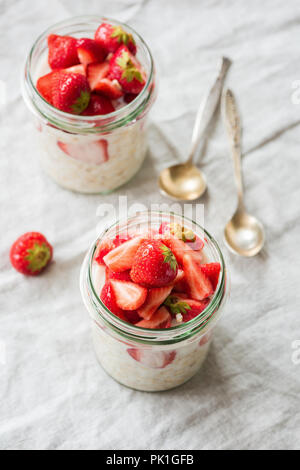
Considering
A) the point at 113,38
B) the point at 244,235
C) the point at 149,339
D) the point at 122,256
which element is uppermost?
the point at 113,38

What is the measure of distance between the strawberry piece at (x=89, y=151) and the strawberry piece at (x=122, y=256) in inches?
15.5

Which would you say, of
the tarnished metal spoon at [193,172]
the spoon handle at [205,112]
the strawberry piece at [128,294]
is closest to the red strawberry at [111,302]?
the strawberry piece at [128,294]

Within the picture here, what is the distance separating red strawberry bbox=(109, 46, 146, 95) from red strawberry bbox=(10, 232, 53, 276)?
0.47 meters

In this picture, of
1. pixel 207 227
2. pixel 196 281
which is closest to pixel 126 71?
pixel 207 227

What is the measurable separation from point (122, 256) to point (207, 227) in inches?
20.5

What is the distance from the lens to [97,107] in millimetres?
1587

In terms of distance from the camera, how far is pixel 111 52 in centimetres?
166

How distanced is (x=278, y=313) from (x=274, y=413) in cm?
27

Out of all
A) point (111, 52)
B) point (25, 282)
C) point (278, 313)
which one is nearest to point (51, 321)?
point (25, 282)

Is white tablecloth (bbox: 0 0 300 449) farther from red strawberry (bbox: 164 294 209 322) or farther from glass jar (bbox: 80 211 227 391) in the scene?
red strawberry (bbox: 164 294 209 322)

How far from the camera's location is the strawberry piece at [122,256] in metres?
1.31

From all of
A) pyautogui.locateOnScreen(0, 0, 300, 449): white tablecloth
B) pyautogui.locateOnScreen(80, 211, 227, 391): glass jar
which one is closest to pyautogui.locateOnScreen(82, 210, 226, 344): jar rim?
pyautogui.locateOnScreen(80, 211, 227, 391): glass jar

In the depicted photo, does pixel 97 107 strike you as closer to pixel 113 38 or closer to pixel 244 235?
pixel 113 38

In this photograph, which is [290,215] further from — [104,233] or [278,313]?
[104,233]
